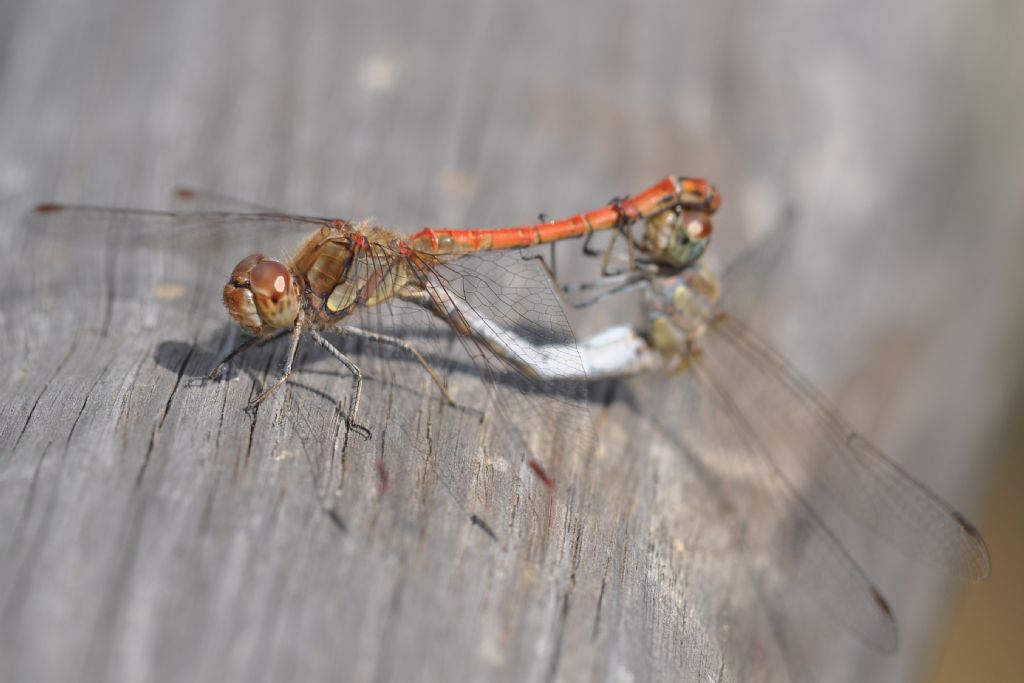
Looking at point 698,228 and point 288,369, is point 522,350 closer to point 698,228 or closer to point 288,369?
point 288,369

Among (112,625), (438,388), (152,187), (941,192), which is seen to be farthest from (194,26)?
(941,192)

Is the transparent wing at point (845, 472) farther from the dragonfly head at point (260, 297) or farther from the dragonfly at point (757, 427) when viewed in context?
the dragonfly head at point (260, 297)

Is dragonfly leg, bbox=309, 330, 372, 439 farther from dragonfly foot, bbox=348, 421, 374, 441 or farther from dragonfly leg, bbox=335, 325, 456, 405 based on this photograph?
dragonfly leg, bbox=335, 325, 456, 405

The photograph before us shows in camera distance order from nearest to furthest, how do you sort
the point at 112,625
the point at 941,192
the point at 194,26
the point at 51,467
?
the point at 112,625 < the point at 51,467 < the point at 194,26 < the point at 941,192

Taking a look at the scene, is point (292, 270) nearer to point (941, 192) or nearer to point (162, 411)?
point (162, 411)

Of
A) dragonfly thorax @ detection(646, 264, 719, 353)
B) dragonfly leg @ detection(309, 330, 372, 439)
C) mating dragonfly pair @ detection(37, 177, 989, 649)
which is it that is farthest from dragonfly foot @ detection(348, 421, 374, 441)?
dragonfly thorax @ detection(646, 264, 719, 353)

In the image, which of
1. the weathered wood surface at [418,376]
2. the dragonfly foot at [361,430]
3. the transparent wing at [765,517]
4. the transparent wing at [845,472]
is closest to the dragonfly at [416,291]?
the weathered wood surface at [418,376]
